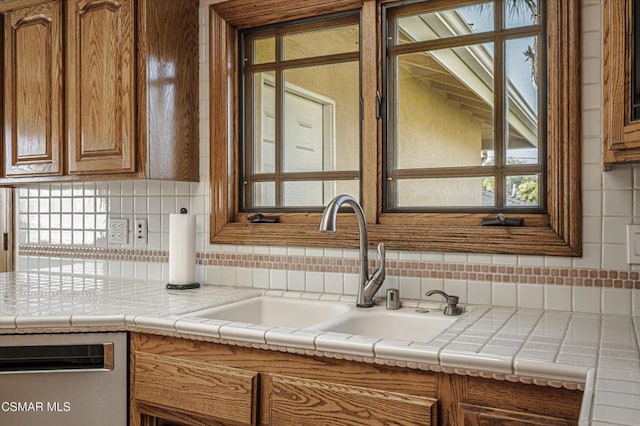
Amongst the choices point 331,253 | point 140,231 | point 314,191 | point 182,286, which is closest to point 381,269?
point 331,253

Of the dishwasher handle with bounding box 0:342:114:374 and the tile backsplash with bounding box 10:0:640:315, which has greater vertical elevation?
the tile backsplash with bounding box 10:0:640:315

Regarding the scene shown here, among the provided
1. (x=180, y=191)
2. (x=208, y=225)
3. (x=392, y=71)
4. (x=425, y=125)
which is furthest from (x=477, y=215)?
(x=180, y=191)

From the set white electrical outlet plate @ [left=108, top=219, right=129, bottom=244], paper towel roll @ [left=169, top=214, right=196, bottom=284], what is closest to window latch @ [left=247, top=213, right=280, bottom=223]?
paper towel roll @ [left=169, top=214, right=196, bottom=284]

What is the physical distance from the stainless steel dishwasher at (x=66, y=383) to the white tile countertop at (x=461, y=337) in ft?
0.20

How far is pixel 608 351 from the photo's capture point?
1.17 m

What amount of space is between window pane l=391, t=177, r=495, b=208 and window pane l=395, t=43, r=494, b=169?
6 cm

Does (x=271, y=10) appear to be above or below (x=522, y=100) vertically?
above

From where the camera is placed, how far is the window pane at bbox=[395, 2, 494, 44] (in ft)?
5.90

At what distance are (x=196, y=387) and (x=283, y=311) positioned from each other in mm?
550

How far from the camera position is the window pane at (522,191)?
1711mm

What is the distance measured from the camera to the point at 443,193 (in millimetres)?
1854

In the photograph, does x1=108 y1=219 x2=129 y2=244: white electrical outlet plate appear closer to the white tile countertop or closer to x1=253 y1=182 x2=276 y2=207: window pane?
the white tile countertop
